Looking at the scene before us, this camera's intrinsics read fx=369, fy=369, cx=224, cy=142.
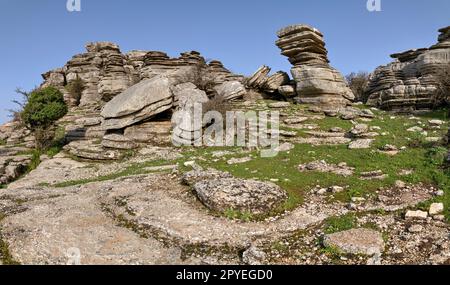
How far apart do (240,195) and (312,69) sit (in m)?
25.0

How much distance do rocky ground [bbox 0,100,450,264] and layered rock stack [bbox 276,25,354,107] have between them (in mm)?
13471

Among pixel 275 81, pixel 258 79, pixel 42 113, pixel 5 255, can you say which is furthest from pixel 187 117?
pixel 5 255

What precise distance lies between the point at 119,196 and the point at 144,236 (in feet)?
13.1

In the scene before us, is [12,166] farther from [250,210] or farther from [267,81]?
[267,81]

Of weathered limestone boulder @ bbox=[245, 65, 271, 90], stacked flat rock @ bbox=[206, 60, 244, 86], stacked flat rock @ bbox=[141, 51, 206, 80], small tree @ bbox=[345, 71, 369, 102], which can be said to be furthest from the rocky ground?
small tree @ bbox=[345, 71, 369, 102]

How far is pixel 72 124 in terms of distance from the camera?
36.4 metres

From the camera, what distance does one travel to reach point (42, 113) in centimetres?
2959

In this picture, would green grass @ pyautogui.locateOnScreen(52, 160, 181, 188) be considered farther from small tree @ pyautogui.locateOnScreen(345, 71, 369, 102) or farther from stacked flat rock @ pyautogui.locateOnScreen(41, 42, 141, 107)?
small tree @ pyautogui.locateOnScreen(345, 71, 369, 102)

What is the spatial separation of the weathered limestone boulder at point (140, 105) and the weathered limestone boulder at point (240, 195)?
16.0 meters

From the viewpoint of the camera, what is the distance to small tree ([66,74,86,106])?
50.4 metres

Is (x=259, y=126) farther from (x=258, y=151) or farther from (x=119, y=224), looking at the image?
(x=119, y=224)

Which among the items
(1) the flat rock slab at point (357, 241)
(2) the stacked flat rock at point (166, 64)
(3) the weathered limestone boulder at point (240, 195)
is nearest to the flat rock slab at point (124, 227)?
(3) the weathered limestone boulder at point (240, 195)

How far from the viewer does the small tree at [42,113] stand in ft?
96.6
